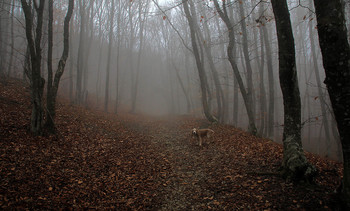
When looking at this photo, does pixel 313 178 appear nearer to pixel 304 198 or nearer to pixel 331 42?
pixel 304 198

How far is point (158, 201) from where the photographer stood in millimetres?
4516

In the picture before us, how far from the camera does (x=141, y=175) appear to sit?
18.9 ft

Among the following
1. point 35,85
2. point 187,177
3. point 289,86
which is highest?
point 35,85

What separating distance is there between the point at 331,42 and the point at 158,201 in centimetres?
471

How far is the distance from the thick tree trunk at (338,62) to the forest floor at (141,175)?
121 centimetres

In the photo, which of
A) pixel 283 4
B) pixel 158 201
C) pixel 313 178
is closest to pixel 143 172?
pixel 158 201

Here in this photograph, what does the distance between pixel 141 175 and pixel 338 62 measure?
538 cm

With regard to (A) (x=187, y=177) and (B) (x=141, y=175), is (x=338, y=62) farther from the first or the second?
(B) (x=141, y=175)

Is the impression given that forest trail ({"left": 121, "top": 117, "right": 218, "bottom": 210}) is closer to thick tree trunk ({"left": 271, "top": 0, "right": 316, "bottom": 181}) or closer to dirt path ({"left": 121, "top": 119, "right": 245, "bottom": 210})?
dirt path ({"left": 121, "top": 119, "right": 245, "bottom": 210})

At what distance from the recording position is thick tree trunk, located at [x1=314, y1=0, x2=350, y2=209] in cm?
303

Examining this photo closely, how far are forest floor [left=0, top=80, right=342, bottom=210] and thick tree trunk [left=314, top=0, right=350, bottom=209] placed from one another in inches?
47.7

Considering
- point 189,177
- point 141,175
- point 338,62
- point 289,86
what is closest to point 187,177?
point 189,177

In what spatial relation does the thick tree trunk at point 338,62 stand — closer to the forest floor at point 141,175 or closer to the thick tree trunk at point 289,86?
the forest floor at point 141,175

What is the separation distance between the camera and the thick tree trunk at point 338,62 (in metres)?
3.03
